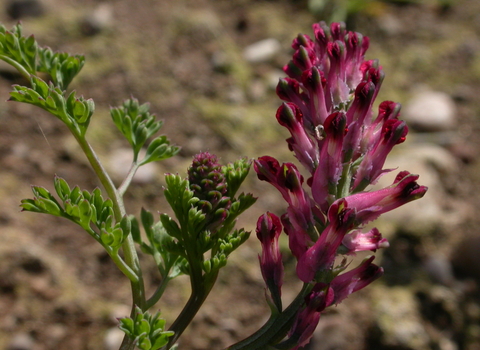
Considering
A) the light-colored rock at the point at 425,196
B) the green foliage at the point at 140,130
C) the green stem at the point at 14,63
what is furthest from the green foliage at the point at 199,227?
the light-colored rock at the point at 425,196

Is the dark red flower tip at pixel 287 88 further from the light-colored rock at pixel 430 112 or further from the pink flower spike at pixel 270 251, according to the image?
the light-colored rock at pixel 430 112

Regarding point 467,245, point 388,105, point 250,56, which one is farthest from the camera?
point 250,56

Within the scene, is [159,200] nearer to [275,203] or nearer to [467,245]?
[275,203]

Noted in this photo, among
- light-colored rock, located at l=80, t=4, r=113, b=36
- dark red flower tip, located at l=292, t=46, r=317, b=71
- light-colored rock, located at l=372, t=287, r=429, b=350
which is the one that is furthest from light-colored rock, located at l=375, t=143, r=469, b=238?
light-colored rock, located at l=80, t=4, r=113, b=36

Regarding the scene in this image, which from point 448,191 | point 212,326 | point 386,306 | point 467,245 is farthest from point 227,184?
point 448,191

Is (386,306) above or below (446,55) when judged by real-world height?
below

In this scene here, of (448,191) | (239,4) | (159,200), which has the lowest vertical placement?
(448,191)

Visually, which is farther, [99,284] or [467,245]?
[467,245]

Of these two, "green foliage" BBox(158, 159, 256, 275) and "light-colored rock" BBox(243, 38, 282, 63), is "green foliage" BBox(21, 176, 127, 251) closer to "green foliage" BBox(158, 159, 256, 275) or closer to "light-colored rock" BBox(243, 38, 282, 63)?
"green foliage" BBox(158, 159, 256, 275)
